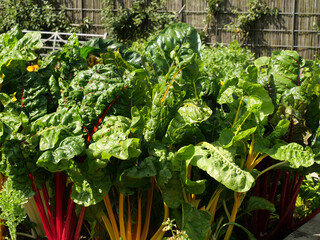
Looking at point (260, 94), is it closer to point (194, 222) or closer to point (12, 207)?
point (194, 222)

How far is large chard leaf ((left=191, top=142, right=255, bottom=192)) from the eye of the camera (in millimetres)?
1438

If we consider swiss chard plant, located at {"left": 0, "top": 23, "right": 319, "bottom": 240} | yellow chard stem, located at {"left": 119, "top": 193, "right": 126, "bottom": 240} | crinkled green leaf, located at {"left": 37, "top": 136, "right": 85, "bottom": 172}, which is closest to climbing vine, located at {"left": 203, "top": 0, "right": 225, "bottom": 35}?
swiss chard plant, located at {"left": 0, "top": 23, "right": 319, "bottom": 240}

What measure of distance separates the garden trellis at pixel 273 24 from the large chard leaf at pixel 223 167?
390 inches

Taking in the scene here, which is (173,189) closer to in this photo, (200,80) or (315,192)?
(200,80)

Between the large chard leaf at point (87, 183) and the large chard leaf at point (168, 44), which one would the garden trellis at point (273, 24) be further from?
the large chard leaf at point (87, 183)

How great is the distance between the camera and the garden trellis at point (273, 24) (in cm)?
1061

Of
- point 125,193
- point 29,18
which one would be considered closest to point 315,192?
point 125,193

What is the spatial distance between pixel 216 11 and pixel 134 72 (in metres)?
9.77

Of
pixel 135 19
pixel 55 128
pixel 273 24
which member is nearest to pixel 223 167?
pixel 55 128

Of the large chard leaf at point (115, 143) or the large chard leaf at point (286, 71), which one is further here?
the large chard leaf at point (286, 71)

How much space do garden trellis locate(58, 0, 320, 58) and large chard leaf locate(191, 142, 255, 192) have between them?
9.90 m

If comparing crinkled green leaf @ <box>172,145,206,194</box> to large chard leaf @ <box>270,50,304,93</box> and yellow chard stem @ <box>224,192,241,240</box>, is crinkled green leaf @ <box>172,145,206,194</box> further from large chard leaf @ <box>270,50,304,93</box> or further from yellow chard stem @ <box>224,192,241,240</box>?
large chard leaf @ <box>270,50,304,93</box>

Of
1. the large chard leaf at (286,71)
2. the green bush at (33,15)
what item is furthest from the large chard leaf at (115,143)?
the green bush at (33,15)

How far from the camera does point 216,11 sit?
11070 mm
